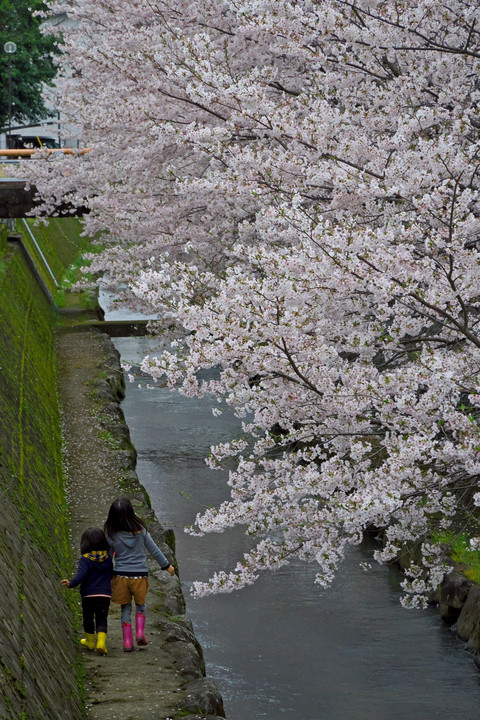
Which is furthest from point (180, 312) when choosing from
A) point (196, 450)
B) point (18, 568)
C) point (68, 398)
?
point (196, 450)

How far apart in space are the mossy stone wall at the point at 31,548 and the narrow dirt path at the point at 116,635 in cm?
21

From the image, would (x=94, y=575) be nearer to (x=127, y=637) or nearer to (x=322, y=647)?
(x=127, y=637)

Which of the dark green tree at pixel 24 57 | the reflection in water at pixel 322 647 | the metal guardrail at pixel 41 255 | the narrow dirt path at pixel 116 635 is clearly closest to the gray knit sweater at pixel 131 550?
the narrow dirt path at pixel 116 635

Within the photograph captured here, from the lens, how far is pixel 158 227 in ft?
51.9

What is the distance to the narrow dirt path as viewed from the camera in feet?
22.4

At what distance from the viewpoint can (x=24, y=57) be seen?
4409 cm

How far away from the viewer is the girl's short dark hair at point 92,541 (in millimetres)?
7367

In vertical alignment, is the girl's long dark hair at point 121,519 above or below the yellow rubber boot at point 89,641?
above

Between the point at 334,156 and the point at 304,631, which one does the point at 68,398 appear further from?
the point at 334,156

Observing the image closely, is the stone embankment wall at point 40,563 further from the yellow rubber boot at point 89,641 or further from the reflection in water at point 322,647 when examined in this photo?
the reflection in water at point 322,647

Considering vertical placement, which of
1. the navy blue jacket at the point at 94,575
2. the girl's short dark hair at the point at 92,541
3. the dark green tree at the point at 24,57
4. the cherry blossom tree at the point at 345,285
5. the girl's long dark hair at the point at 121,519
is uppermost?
the dark green tree at the point at 24,57

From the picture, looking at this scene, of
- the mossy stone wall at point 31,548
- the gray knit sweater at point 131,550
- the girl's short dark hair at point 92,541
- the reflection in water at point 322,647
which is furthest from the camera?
the reflection in water at point 322,647

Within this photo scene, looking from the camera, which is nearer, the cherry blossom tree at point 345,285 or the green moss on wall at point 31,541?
the green moss on wall at point 31,541

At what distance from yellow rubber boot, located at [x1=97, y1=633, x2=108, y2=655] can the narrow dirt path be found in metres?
0.05
